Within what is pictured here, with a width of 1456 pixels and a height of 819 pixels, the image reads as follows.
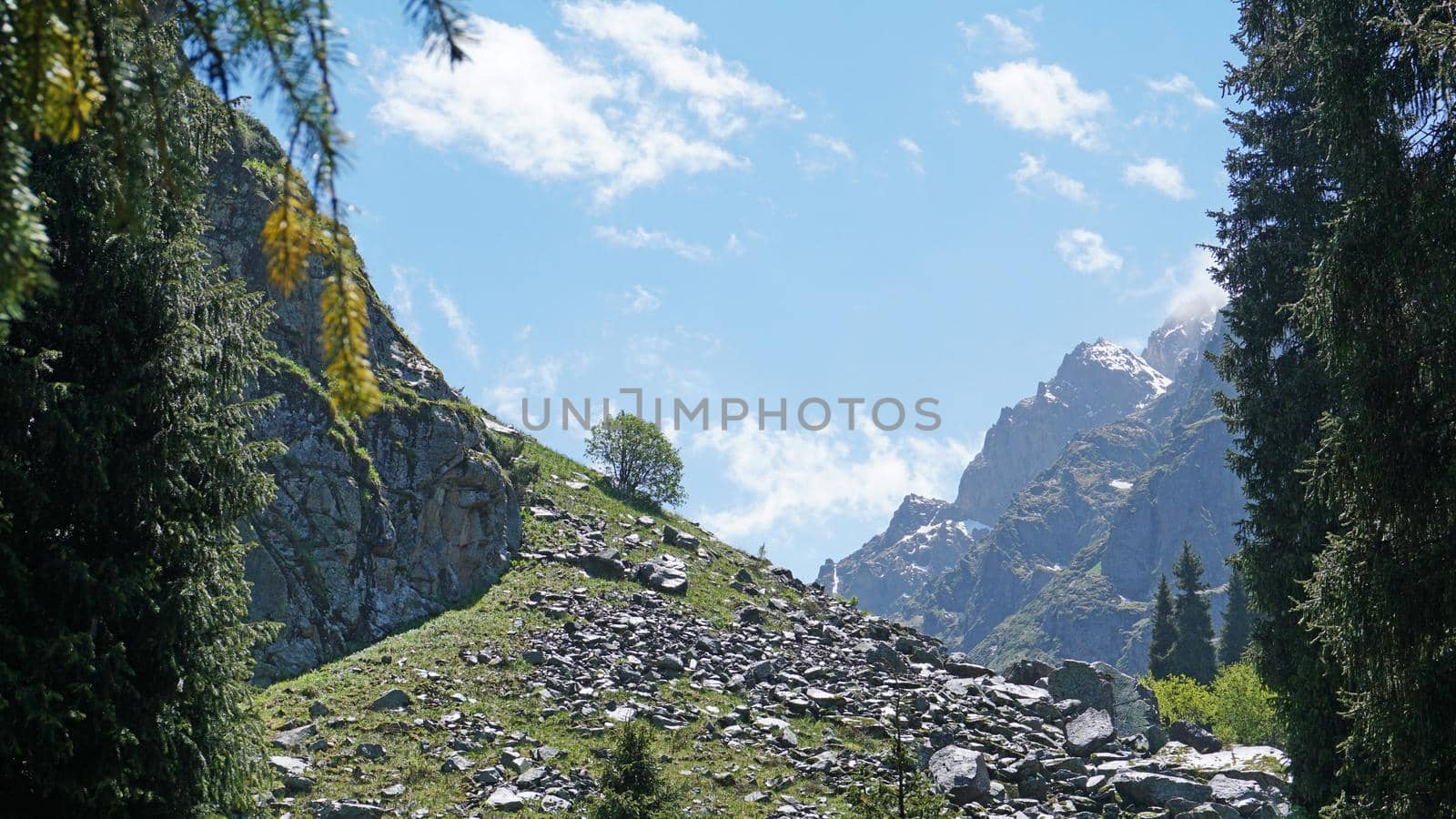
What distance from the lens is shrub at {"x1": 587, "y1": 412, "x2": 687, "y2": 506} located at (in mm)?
39250

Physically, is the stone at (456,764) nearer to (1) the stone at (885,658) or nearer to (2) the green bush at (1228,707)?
(1) the stone at (885,658)

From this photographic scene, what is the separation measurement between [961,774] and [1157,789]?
13.4ft

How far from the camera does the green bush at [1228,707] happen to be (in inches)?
1298

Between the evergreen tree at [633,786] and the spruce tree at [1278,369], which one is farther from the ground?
the spruce tree at [1278,369]

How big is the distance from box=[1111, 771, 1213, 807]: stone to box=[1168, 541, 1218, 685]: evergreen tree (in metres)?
33.4

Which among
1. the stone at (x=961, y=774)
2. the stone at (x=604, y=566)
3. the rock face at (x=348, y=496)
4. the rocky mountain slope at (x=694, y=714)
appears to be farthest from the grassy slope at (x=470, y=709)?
the stone at (x=961, y=774)

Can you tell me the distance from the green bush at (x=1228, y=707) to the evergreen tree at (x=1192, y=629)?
10547 mm

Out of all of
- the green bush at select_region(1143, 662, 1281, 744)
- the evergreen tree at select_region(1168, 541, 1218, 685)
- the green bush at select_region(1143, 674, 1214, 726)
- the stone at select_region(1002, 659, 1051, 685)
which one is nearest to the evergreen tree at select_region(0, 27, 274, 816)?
the stone at select_region(1002, 659, 1051, 685)

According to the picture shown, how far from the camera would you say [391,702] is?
17734 mm

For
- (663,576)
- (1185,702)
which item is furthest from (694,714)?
(1185,702)

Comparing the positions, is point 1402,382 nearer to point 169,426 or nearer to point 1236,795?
point 169,426

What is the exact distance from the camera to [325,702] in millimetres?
17562

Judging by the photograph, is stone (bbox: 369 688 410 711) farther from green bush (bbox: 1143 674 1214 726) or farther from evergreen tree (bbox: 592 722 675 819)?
green bush (bbox: 1143 674 1214 726)

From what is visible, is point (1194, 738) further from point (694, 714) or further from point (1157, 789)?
point (694, 714)
